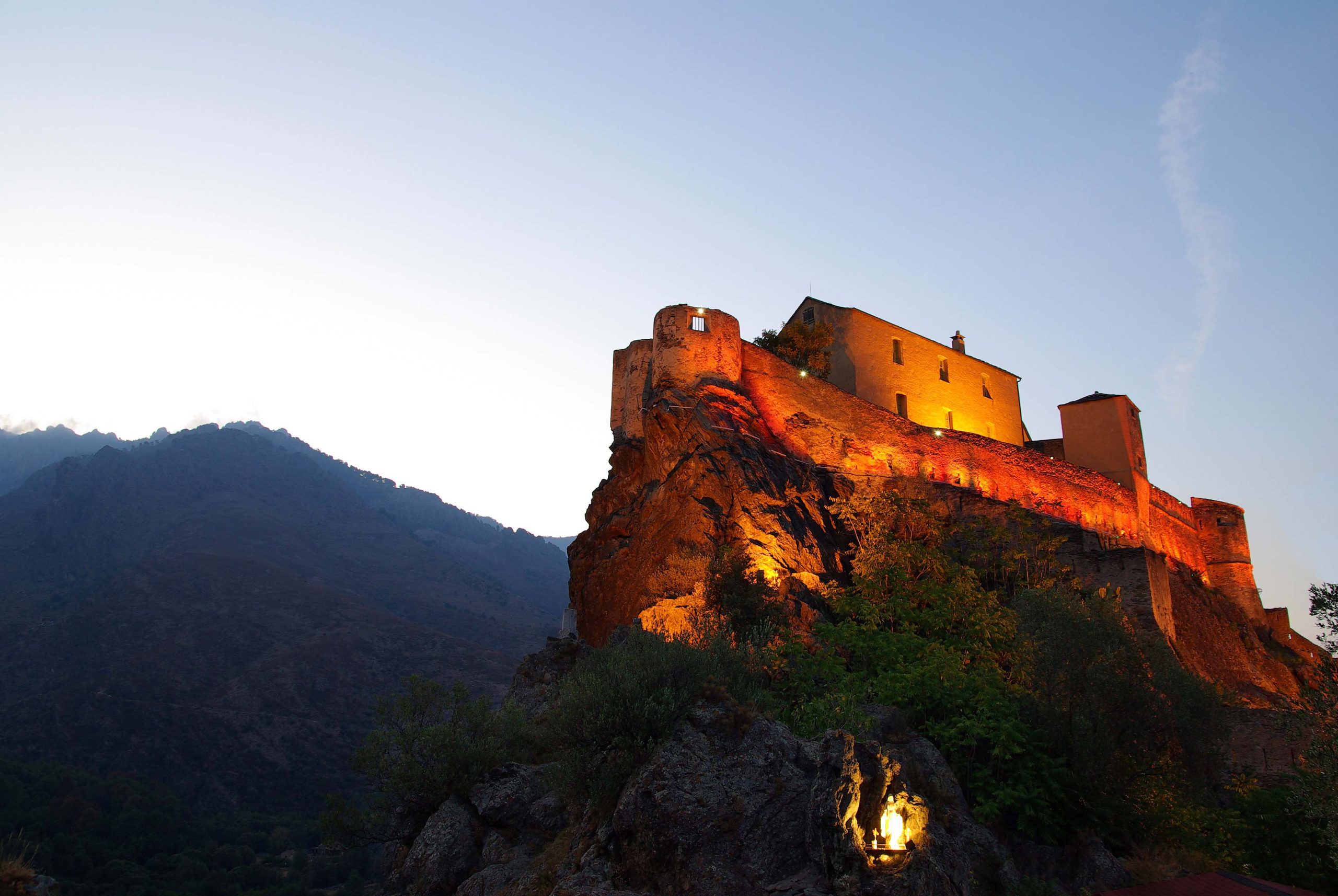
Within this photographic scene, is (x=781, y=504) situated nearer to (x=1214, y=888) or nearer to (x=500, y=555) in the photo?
(x=1214, y=888)

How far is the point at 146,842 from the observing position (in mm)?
59500

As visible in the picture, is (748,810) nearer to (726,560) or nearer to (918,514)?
(726,560)

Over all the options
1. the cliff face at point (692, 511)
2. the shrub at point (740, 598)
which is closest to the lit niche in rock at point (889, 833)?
the shrub at point (740, 598)

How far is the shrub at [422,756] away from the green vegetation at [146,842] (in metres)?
40.6

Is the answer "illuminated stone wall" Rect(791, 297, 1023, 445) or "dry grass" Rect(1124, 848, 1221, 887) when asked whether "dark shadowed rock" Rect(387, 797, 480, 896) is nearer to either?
"dry grass" Rect(1124, 848, 1221, 887)

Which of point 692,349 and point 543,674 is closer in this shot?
point 543,674

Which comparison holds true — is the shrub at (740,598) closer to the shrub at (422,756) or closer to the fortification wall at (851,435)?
the shrub at (422,756)

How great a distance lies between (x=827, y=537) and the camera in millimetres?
28766

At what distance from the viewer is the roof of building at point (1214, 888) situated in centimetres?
1412

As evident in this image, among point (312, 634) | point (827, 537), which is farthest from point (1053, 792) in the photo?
point (312, 634)

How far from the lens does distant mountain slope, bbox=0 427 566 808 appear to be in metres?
74.6

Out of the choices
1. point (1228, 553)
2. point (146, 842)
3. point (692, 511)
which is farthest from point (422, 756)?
point (146, 842)

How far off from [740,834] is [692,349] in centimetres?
2079

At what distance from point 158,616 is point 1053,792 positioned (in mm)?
100640
